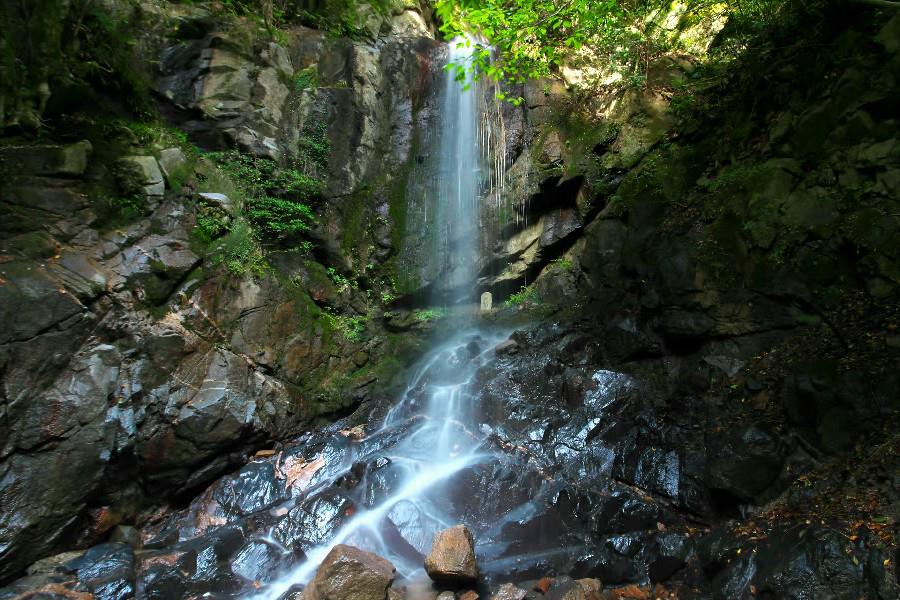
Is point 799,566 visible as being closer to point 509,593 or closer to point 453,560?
point 509,593

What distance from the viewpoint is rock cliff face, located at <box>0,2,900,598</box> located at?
477 cm

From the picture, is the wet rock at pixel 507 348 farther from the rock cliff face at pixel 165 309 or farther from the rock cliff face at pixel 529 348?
the rock cliff face at pixel 165 309

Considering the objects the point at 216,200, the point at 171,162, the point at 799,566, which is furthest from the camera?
the point at 216,200

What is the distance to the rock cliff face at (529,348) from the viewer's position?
4770 mm

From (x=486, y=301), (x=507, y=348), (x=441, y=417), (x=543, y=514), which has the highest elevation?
(x=486, y=301)

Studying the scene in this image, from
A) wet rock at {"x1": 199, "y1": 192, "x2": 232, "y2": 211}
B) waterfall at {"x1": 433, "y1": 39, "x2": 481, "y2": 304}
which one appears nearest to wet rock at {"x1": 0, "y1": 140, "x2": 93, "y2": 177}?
wet rock at {"x1": 199, "y1": 192, "x2": 232, "y2": 211}

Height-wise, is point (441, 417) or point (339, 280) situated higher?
point (339, 280)

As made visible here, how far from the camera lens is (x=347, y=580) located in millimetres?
4488

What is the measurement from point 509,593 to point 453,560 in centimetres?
71

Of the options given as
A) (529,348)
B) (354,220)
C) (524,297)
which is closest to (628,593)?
(529,348)

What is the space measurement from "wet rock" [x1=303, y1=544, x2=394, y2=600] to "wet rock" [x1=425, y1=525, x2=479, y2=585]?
0.54 meters

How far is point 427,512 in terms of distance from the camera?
6.18m

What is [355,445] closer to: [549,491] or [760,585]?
[549,491]

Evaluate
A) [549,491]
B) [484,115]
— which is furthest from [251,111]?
[549,491]
